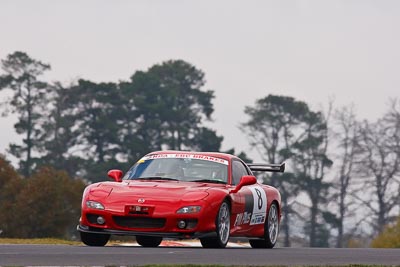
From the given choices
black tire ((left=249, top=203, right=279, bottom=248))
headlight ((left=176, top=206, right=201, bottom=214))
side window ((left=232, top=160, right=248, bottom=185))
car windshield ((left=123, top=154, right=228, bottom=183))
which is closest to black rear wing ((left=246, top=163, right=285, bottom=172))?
black tire ((left=249, top=203, right=279, bottom=248))

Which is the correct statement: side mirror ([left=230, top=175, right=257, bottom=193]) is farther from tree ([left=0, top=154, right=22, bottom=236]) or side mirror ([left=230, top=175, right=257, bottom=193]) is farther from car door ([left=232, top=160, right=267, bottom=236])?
tree ([left=0, top=154, right=22, bottom=236])

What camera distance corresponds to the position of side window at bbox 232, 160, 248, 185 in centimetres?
2177

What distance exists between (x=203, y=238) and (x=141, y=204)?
44.3 inches

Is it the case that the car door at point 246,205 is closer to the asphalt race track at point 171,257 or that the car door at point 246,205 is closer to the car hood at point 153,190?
the car hood at point 153,190

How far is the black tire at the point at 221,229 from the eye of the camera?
20.2m

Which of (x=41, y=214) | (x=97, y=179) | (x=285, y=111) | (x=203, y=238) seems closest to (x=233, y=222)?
(x=203, y=238)

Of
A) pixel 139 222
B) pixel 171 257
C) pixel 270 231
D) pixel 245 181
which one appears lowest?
pixel 270 231

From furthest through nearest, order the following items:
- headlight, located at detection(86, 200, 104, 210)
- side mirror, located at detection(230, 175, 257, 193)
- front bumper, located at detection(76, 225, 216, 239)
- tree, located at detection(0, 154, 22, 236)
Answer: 1. tree, located at detection(0, 154, 22, 236)
2. side mirror, located at detection(230, 175, 257, 193)
3. headlight, located at detection(86, 200, 104, 210)
4. front bumper, located at detection(76, 225, 216, 239)

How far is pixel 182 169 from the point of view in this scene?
21.4 metres

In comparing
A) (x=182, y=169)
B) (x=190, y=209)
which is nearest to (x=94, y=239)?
(x=190, y=209)

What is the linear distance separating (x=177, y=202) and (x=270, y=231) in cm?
337

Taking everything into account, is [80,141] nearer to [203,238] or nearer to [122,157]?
[122,157]

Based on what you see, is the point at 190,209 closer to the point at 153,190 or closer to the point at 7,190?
the point at 153,190

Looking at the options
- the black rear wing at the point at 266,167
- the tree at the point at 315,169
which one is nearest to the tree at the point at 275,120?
the tree at the point at 315,169
